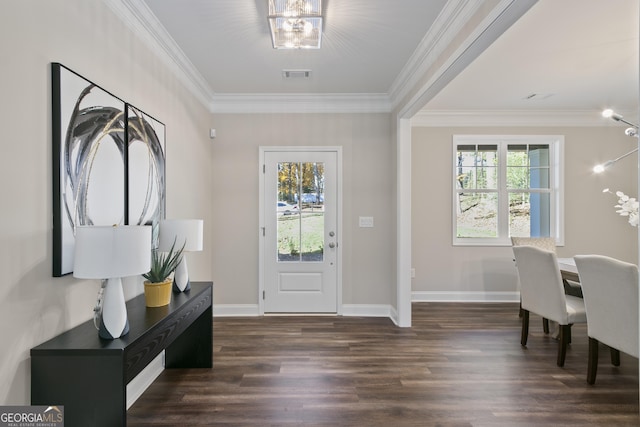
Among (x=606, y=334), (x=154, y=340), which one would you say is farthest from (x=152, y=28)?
(x=606, y=334)

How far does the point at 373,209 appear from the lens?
4.06 meters

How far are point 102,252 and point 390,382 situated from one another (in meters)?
2.07

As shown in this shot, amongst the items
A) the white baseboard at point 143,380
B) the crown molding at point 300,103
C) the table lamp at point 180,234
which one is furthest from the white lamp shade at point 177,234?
the crown molding at point 300,103

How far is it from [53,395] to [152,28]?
2296 mm

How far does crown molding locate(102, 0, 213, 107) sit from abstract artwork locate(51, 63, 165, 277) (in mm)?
553

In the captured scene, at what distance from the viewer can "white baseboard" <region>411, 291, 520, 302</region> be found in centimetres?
466

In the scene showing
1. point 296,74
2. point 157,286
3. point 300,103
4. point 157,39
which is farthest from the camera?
point 300,103

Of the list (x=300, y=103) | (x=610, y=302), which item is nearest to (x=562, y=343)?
(x=610, y=302)

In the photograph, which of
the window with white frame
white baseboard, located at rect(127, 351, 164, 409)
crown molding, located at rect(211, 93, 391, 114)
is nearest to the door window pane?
crown molding, located at rect(211, 93, 391, 114)

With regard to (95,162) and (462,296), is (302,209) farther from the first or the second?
(462,296)

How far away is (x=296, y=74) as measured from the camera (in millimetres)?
3340

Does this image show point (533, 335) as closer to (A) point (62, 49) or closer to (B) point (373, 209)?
(B) point (373, 209)

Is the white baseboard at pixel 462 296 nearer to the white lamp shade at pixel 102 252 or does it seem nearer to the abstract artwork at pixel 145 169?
the abstract artwork at pixel 145 169

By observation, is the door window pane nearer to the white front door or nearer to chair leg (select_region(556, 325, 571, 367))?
the white front door
